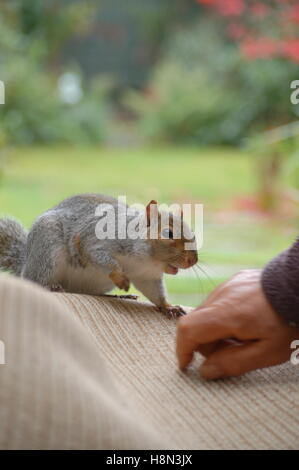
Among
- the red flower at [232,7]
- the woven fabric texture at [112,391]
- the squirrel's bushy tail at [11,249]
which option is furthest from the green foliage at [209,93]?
the woven fabric texture at [112,391]

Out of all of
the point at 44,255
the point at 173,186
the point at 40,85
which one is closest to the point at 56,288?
the point at 44,255

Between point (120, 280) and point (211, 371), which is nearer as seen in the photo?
point (211, 371)

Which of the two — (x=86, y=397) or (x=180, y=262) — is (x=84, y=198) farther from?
(x=86, y=397)

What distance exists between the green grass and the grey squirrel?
1.05 m

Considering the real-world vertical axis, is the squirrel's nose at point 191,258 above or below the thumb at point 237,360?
above

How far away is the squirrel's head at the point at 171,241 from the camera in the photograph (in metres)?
1.18

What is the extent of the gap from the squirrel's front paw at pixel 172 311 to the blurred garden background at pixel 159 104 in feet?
6.59

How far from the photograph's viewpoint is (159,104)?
4.98 metres

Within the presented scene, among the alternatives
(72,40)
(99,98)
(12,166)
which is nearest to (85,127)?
(99,98)

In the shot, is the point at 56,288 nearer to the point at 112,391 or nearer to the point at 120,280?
the point at 120,280

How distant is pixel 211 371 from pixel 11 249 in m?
0.64

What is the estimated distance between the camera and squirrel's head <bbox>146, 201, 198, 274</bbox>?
1182 millimetres

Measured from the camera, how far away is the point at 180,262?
1.19 metres

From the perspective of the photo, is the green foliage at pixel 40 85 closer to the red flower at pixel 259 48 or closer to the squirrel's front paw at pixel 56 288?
the red flower at pixel 259 48
